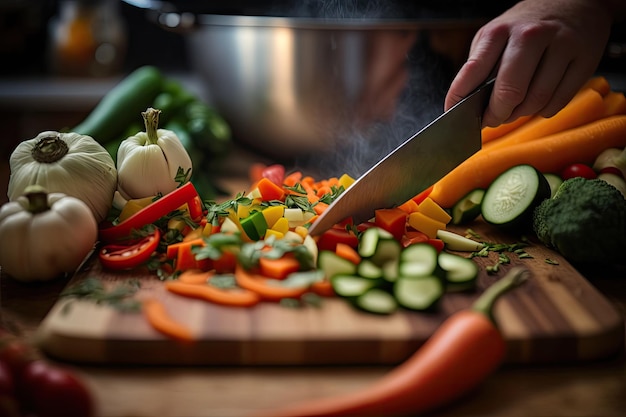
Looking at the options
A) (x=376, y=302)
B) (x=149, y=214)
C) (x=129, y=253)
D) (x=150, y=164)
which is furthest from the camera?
(x=150, y=164)

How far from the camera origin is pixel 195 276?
5.25 ft

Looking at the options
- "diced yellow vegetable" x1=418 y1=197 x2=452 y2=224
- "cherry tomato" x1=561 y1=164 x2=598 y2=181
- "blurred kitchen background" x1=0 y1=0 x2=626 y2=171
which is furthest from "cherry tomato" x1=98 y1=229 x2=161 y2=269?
"cherry tomato" x1=561 y1=164 x2=598 y2=181

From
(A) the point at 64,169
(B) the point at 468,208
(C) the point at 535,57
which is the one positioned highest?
(C) the point at 535,57

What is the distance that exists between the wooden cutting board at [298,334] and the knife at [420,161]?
0.40 m

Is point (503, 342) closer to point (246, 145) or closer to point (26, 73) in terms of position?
point (246, 145)

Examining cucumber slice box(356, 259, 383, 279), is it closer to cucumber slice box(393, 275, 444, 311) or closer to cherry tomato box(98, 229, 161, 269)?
cucumber slice box(393, 275, 444, 311)

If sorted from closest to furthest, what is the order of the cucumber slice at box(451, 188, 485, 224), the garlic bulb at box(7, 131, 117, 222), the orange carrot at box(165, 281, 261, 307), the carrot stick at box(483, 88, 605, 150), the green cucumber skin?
the orange carrot at box(165, 281, 261, 307)
the garlic bulb at box(7, 131, 117, 222)
the cucumber slice at box(451, 188, 485, 224)
the carrot stick at box(483, 88, 605, 150)
the green cucumber skin

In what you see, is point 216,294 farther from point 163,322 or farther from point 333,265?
point 333,265

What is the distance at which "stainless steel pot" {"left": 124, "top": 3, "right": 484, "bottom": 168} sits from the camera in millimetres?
2369

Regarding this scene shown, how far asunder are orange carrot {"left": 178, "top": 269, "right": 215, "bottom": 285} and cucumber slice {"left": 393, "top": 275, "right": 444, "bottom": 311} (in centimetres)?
43

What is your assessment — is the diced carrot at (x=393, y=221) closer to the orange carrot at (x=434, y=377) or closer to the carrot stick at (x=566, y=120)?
the orange carrot at (x=434, y=377)

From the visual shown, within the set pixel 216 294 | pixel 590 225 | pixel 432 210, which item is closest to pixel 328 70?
pixel 432 210

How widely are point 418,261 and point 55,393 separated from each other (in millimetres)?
797

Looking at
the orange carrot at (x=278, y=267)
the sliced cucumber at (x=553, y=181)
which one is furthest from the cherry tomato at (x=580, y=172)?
the orange carrot at (x=278, y=267)
